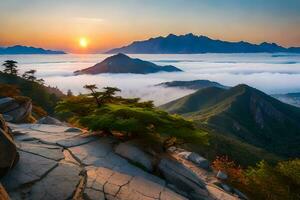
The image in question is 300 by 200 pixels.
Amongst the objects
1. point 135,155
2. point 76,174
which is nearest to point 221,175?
point 135,155

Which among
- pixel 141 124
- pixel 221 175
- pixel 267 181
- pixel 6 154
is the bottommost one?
pixel 267 181

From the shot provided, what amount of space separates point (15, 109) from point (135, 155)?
15.8 metres

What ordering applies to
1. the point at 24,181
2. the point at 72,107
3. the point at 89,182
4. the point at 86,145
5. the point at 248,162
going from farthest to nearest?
the point at 248,162 → the point at 72,107 → the point at 86,145 → the point at 89,182 → the point at 24,181

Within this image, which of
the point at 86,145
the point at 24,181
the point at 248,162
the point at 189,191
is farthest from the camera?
the point at 248,162

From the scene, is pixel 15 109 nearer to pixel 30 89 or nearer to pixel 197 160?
pixel 197 160

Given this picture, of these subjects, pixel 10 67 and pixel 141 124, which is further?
pixel 10 67

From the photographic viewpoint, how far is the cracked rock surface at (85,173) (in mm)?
11836

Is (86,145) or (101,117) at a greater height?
(101,117)

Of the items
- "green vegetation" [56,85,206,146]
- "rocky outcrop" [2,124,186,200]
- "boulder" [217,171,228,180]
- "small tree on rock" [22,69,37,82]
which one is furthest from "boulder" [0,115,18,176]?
"small tree on rock" [22,69,37,82]

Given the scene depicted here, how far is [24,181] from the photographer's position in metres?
11.8

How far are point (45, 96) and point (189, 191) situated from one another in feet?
281

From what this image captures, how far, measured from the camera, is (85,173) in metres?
13.5

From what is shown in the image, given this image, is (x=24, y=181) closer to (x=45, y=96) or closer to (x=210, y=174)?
(x=210, y=174)

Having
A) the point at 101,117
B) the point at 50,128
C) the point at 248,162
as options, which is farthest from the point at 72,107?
the point at 248,162
